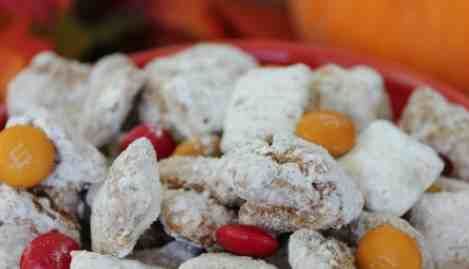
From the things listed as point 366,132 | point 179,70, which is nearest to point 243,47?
point 179,70

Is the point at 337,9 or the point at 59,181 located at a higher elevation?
the point at 337,9

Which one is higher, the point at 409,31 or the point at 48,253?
the point at 409,31

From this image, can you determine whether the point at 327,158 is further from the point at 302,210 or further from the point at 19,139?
the point at 19,139

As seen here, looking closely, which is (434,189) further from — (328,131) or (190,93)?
(190,93)

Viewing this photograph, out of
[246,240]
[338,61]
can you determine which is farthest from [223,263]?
[338,61]

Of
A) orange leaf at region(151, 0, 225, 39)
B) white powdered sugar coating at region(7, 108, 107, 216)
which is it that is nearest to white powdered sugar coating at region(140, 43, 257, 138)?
white powdered sugar coating at region(7, 108, 107, 216)

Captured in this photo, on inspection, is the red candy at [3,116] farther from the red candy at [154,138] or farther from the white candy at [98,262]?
the white candy at [98,262]
